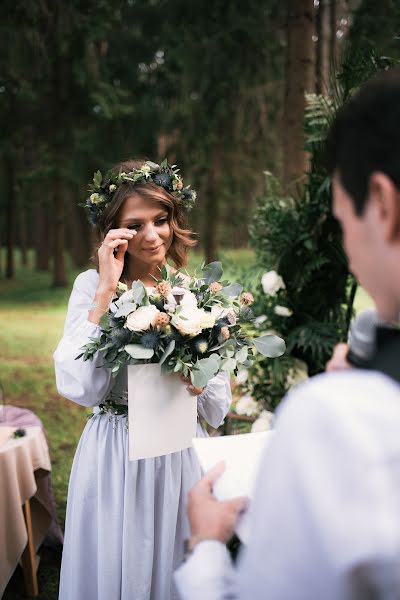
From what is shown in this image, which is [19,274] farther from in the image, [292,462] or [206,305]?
[292,462]

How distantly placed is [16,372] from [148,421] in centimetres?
764

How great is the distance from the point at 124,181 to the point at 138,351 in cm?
90

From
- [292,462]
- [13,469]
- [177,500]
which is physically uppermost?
[292,462]

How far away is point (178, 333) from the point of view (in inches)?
78.2

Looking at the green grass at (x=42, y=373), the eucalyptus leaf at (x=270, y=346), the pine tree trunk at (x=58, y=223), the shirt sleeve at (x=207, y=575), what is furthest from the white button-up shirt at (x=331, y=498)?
the pine tree trunk at (x=58, y=223)

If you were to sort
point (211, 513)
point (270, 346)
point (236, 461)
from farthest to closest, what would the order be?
point (270, 346), point (236, 461), point (211, 513)

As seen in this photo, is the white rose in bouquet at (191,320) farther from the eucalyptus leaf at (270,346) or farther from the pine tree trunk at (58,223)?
the pine tree trunk at (58,223)

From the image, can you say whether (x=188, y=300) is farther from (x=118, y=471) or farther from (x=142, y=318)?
(x=118, y=471)

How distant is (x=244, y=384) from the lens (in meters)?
4.57

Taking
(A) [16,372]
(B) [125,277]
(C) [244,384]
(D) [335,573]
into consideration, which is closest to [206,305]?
(B) [125,277]

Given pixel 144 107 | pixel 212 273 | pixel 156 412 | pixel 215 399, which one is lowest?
pixel 215 399

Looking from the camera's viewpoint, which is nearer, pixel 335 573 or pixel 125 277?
pixel 335 573

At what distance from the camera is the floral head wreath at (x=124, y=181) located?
2480 millimetres

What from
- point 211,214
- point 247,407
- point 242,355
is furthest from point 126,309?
point 211,214
